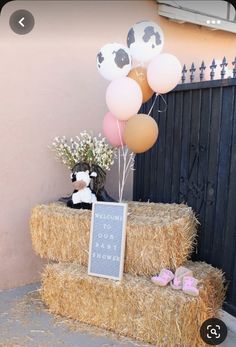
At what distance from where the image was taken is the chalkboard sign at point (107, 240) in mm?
2580

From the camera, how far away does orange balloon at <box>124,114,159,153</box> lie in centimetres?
253

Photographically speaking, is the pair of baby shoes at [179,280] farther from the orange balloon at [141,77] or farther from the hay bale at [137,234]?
the orange balloon at [141,77]

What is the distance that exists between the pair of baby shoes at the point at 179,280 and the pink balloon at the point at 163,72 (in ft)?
4.14

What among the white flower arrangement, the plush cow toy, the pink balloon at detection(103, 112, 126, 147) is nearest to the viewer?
the pink balloon at detection(103, 112, 126, 147)

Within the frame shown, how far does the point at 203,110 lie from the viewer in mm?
2838

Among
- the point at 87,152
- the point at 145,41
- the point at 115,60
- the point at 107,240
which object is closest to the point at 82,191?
the point at 87,152

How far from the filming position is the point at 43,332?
2543mm

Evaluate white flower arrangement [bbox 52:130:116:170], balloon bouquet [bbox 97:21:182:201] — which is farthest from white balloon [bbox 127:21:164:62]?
white flower arrangement [bbox 52:130:116:170]

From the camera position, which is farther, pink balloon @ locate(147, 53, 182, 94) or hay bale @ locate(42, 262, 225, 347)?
pink balloon @ locate(147, 53, 182, 94)

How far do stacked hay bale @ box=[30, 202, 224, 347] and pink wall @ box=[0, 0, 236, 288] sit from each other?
1.24 ft

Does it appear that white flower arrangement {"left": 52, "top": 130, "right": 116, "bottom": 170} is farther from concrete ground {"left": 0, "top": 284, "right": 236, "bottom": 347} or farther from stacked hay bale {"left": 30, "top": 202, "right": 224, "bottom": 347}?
concrete ground {"left": 0, "top": 284, "right": 236, "bottom": 347}

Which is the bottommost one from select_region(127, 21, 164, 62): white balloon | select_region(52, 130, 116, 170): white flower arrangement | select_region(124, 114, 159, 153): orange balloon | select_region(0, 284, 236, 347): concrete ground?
select_region(0, 284, 236, 347): concrete ground

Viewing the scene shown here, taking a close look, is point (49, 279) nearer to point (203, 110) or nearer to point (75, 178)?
point (75, 178)

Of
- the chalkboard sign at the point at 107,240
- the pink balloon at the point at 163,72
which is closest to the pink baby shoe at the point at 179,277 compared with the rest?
the chalkboard sign at the point at 107,240
